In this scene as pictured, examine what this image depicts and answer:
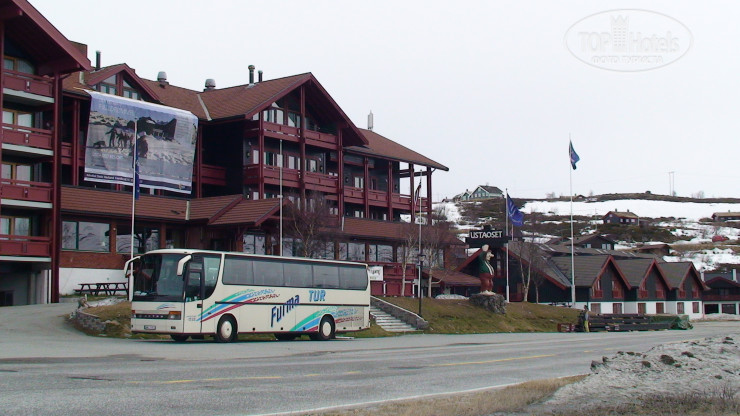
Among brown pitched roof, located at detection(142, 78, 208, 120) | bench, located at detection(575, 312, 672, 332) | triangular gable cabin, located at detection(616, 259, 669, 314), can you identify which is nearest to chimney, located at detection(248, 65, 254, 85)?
brown pitched roof, located at detection(142, 78, 208, 120)

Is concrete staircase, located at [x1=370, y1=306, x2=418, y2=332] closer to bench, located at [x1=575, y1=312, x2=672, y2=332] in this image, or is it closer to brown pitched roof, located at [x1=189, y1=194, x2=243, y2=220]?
brown pitched roof, located at [x1=189, y1=194, x2=243, y2=220]

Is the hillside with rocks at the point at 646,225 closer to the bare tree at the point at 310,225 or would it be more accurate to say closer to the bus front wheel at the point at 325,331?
the bare tree at the point at 310,225

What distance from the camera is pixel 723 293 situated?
10081 cm

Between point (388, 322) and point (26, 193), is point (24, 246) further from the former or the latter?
point (388, 322)

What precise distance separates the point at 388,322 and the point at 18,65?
23049 millimetres

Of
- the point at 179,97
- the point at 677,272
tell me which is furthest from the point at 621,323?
the point at 677,272

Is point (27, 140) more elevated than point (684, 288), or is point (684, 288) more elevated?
point (27, 140)

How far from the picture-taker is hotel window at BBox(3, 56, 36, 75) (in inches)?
1657

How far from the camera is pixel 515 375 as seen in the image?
61.7 feet

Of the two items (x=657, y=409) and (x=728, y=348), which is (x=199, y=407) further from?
(x=728, y=348)

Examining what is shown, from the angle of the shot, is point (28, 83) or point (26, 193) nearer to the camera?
point (26, 193)

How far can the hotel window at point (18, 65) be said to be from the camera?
1657 inches

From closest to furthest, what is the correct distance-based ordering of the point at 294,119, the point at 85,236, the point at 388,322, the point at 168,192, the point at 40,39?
the point at 40,39 → the point at 388,322 → the point at 85,236 → the point at 168,192 → the point at 294,119

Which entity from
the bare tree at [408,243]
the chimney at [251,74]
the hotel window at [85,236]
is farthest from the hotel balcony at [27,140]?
→ the bare tree at [408,243]
